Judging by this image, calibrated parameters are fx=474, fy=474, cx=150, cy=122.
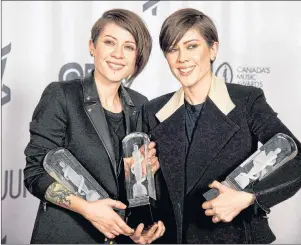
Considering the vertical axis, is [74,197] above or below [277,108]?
below

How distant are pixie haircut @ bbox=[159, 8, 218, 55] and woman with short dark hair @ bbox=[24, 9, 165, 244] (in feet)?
0.28

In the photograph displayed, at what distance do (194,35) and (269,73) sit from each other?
0.45 metres

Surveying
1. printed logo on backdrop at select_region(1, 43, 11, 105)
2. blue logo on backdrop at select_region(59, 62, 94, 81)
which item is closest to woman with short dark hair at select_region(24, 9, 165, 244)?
blue logo on backdrop at select_region(59, 62, 94, 81)

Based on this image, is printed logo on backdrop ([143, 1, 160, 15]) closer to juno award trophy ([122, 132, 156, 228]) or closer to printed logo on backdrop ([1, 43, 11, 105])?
printed logo on backdrop ([1, 43, 11, 105])

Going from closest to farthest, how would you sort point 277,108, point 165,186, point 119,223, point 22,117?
point 119,223, point 165,186, point 277,108, point 22,117

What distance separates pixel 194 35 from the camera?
1205 mm

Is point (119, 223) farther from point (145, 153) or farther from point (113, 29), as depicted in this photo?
point (113, 29)

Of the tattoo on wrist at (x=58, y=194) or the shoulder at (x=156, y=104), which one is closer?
the tattoo on wrist at (x=58, y=194)

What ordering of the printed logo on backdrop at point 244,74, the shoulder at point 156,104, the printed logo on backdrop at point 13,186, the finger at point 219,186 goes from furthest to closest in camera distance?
the printed logo on backdrop at point 13,186 → the printed logo on backdrop at point 244,74 → the shoulder at point 156,104 → the finger at point 219,186

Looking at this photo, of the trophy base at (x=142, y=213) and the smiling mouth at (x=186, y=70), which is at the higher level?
the smiling mouth at (x=186, y=70)

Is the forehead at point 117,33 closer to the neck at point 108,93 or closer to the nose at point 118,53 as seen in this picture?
the nose at point 118,53

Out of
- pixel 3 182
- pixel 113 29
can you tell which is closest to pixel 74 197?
pixel 113 29

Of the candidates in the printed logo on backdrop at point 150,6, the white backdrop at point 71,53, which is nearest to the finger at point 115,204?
the white backdrop at point 71,53

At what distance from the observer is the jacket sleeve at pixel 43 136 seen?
1190 millimetres
